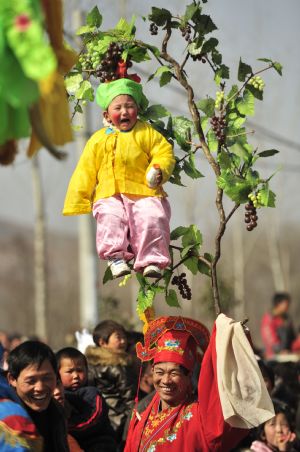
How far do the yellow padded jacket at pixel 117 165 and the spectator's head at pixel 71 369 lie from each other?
3.89 ft

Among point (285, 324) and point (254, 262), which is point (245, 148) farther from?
point (254, 262)

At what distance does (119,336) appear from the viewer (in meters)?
8.09

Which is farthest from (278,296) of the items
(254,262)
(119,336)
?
(254,262)

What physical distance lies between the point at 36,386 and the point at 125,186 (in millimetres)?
1288

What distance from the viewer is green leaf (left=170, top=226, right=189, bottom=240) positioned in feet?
21.2

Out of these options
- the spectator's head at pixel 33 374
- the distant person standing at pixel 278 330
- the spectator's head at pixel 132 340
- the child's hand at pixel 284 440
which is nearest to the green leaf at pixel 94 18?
the spectator's head at pixel 33 374

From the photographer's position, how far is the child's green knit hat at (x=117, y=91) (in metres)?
6.20

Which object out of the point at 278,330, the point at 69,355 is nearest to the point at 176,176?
the point at 69,355

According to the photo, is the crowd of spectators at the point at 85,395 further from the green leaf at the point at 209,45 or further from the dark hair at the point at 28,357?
the green leaf at the point at 209,45

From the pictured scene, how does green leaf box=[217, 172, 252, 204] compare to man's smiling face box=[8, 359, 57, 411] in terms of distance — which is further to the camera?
green leaf box=[217, 172, 252, 204]

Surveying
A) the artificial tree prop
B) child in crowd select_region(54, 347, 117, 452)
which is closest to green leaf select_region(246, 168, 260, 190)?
the artificial tree prop

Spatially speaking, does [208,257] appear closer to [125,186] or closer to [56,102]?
[125,186]

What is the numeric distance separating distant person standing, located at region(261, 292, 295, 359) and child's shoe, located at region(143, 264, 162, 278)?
798 cm

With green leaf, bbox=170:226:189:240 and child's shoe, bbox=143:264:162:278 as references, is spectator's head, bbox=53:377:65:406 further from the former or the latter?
green leaf, bbox=170:226:189:240
